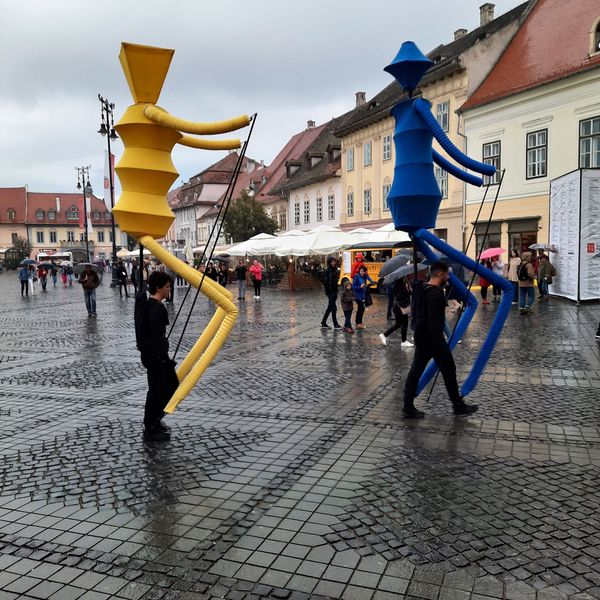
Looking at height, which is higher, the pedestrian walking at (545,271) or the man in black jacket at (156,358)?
the pedestrian walking at (545,271)

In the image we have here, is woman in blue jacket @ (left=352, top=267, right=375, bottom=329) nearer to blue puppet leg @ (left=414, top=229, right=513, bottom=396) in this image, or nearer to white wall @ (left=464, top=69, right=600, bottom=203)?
blue puppet leg @ (left=414, top=229, right=513, bottom=396)

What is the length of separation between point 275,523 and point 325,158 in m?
45.1

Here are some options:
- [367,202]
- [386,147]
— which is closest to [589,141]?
[386,147]

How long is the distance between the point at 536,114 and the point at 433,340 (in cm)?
2329

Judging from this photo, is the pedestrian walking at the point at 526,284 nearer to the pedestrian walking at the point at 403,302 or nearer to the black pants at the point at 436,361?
the pedestrian walking at the point at 403,302

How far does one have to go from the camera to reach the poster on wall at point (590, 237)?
17.2 m

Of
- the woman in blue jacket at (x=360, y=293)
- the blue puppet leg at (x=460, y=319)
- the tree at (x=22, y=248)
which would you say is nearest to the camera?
the blue puppet leg at (x=460, y=319)

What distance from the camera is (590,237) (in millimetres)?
17578

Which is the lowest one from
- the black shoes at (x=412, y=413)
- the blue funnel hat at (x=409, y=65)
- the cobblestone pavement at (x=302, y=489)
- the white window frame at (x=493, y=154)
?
the cobblestone pavement at (x=302, y=489)

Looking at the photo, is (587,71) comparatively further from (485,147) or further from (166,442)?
(166,442)

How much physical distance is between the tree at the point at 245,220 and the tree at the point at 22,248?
51.3m

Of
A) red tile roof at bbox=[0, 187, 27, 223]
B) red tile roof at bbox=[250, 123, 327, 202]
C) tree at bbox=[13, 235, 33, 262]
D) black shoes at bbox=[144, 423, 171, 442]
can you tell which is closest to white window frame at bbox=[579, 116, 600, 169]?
black shoes at bbox=[144, 423, 171, 442]

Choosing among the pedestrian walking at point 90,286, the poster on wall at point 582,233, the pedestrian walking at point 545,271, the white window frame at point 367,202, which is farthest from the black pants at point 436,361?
the white window frame at point 367,202

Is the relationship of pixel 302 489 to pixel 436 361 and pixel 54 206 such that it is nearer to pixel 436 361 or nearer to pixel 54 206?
pixel 436 361
